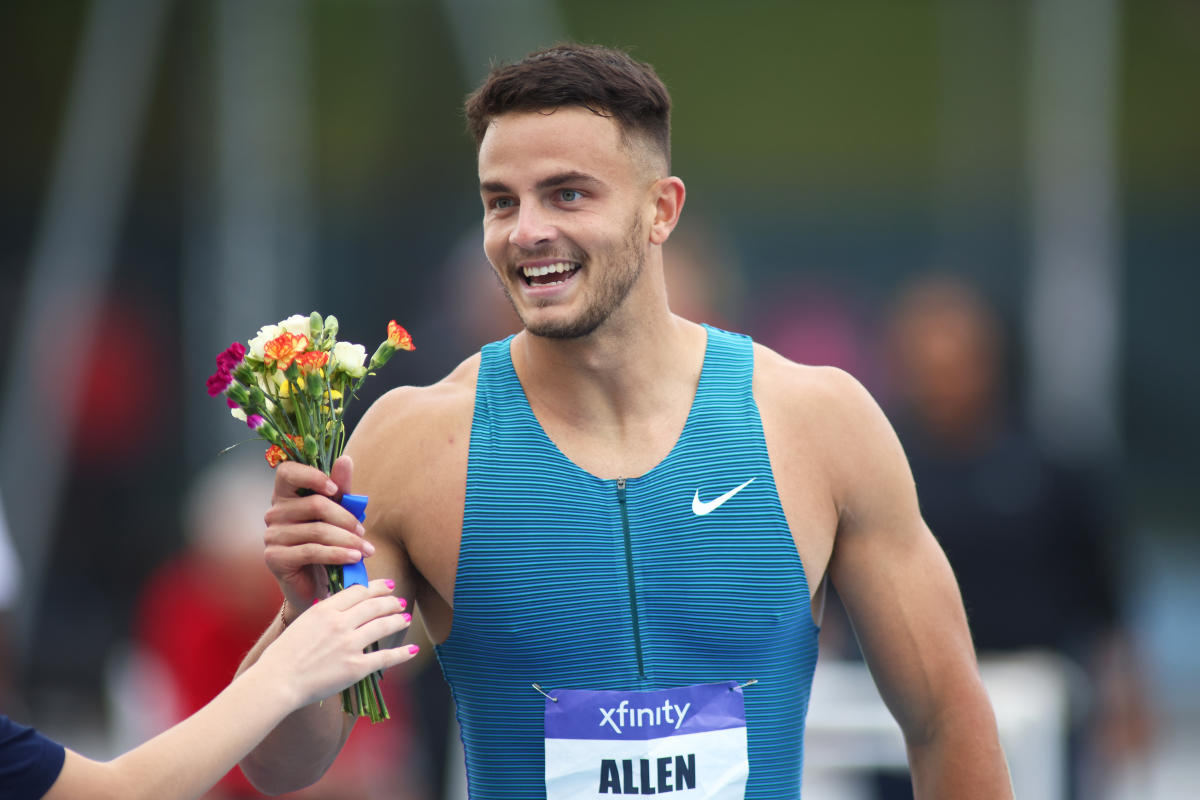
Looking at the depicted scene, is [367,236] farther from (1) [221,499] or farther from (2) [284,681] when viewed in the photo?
(2) [284,681]

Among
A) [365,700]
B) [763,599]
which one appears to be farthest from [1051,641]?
[365,700]

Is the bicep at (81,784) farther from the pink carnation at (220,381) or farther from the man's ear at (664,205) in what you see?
the man's ear at (664,205)

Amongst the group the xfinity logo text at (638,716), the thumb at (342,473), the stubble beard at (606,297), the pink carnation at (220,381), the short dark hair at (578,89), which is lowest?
the xfinity logo text at (638,716)

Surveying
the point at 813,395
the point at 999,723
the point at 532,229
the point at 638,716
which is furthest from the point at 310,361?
the point at 999,723

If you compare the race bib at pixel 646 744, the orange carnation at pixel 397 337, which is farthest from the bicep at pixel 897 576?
the orange carnation at pixel 397 337

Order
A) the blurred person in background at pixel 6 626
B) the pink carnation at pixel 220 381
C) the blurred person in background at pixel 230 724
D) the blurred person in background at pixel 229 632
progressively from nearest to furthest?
the blurred person in background at pixel 230 724 → the pink carnation at pixel 220 381 → the blurred person in background at pixel 6 626 → the blurred person in background at pixel 229 632

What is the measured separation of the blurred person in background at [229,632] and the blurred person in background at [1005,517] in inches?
84.0

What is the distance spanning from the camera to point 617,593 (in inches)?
114

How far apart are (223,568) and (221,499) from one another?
36 cm

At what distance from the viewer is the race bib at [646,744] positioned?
2.80 meters

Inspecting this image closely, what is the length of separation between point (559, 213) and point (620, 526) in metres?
0.61

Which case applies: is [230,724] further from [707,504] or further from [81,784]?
[707,504]

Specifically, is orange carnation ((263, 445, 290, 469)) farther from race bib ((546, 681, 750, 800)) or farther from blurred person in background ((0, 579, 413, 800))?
race bib ((546, 681, 750, 800))

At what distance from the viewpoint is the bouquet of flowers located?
2.65 meters
